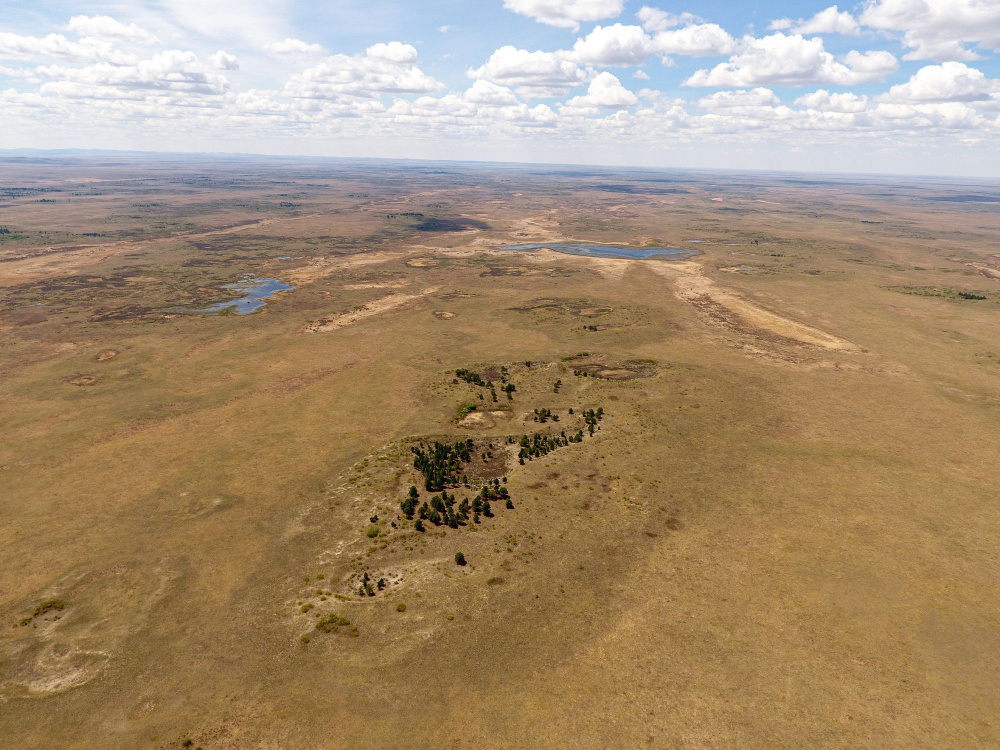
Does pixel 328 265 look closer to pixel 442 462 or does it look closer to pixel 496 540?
pixel 442 462

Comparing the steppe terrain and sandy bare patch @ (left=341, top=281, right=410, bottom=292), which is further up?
sandy bare patch @ (left=341, top=281, right=410, bottom=292)

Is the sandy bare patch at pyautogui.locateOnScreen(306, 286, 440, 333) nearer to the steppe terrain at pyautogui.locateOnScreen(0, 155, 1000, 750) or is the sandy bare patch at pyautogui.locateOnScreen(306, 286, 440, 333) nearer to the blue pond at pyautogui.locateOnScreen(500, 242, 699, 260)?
the steppe terrain at pyautogui.locateOnScreen(0, 155, 1000, 750)

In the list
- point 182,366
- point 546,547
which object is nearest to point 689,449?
point 546,547

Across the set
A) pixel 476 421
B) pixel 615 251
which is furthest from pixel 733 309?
pixel 615 251

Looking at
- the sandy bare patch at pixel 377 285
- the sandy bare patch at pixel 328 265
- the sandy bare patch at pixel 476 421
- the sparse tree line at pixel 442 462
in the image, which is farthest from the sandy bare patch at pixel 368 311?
the sparse tree line at pixel 442 462

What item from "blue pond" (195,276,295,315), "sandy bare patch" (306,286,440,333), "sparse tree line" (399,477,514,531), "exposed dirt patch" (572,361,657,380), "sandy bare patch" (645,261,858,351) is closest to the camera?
"sparse tree line" (399,477,514,531)

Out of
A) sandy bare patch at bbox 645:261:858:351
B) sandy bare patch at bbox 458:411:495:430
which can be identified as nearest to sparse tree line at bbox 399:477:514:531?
sandy bare patch at bbox 458:411:495:430

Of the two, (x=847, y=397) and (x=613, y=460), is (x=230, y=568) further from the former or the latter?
(x=847, y=397)
